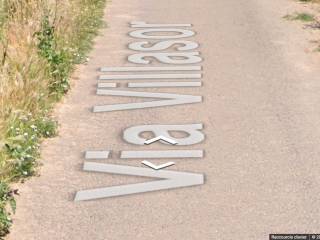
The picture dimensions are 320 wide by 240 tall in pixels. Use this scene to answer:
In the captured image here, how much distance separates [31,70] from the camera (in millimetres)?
8117

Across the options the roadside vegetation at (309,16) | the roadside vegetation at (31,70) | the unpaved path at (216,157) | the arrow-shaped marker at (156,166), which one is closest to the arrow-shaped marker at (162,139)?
the unpaved path at (216,157)

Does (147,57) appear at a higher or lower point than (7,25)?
lower

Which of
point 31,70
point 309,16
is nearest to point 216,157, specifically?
point 31,70

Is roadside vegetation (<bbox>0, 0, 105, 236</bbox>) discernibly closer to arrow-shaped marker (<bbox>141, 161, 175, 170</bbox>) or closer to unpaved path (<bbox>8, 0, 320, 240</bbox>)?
unpaved path (<bbox>8, 0, 320, 240</bbox>)

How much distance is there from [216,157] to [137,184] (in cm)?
105

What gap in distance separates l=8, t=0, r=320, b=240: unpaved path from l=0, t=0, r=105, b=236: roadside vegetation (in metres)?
0.19

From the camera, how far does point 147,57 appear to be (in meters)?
10.5

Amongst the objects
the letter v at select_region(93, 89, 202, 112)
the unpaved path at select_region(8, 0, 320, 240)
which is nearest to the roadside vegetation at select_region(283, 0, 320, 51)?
the unpaved path at select_region(8, 0, 320, 240)

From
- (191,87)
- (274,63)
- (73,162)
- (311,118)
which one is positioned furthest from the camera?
(274,63)

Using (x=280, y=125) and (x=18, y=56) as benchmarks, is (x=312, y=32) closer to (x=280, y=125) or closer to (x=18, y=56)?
(x=280, y=125)

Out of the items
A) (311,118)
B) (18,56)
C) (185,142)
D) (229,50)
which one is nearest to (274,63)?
(229,50)

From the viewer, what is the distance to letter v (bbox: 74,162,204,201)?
6.06 metres

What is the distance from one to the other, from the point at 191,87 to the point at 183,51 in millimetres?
1910

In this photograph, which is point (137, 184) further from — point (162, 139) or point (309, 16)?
point (309, 16)
